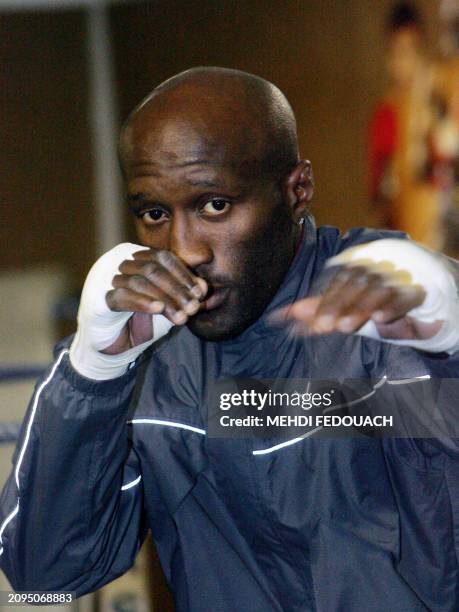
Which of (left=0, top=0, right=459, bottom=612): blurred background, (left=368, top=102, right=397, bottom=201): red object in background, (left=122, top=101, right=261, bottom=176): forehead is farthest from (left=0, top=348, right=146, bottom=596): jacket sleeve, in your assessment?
(left=368, top=102, right=397, bottom=201): red object in background

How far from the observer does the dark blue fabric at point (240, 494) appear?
1.04 metres

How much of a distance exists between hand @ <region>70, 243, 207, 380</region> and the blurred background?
46.7 inches

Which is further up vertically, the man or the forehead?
the forehead

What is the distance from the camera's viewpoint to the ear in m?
1.13

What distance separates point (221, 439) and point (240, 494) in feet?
0.22

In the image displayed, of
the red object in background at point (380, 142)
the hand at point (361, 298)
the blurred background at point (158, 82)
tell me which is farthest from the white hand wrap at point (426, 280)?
the red object in background at point (380, 142)

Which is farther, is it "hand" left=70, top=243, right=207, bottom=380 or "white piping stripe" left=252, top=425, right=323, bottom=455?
"white piping stripe" left=252, top=425, right=323, bottom=455

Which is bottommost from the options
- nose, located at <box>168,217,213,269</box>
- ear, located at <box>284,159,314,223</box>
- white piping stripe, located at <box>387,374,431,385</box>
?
white piping stripe, located at <box>387,374,431,385</box>

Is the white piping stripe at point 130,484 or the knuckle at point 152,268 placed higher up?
the knuckle at point 152,268

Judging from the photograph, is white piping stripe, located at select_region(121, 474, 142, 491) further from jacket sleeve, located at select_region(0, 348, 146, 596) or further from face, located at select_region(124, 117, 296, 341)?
face, located at select_region(124, 117, 296, 341)

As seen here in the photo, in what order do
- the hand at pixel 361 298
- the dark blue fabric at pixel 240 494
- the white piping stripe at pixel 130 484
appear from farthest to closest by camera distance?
the white piping stripe at pixel 130 484 < the dark blue fabric at pixel 240 494 < the hand at pixel 361 298

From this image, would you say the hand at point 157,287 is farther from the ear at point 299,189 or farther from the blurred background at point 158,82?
the blurred background at point 158,82

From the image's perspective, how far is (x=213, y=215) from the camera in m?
1.05

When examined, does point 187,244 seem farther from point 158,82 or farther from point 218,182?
point 158,82
